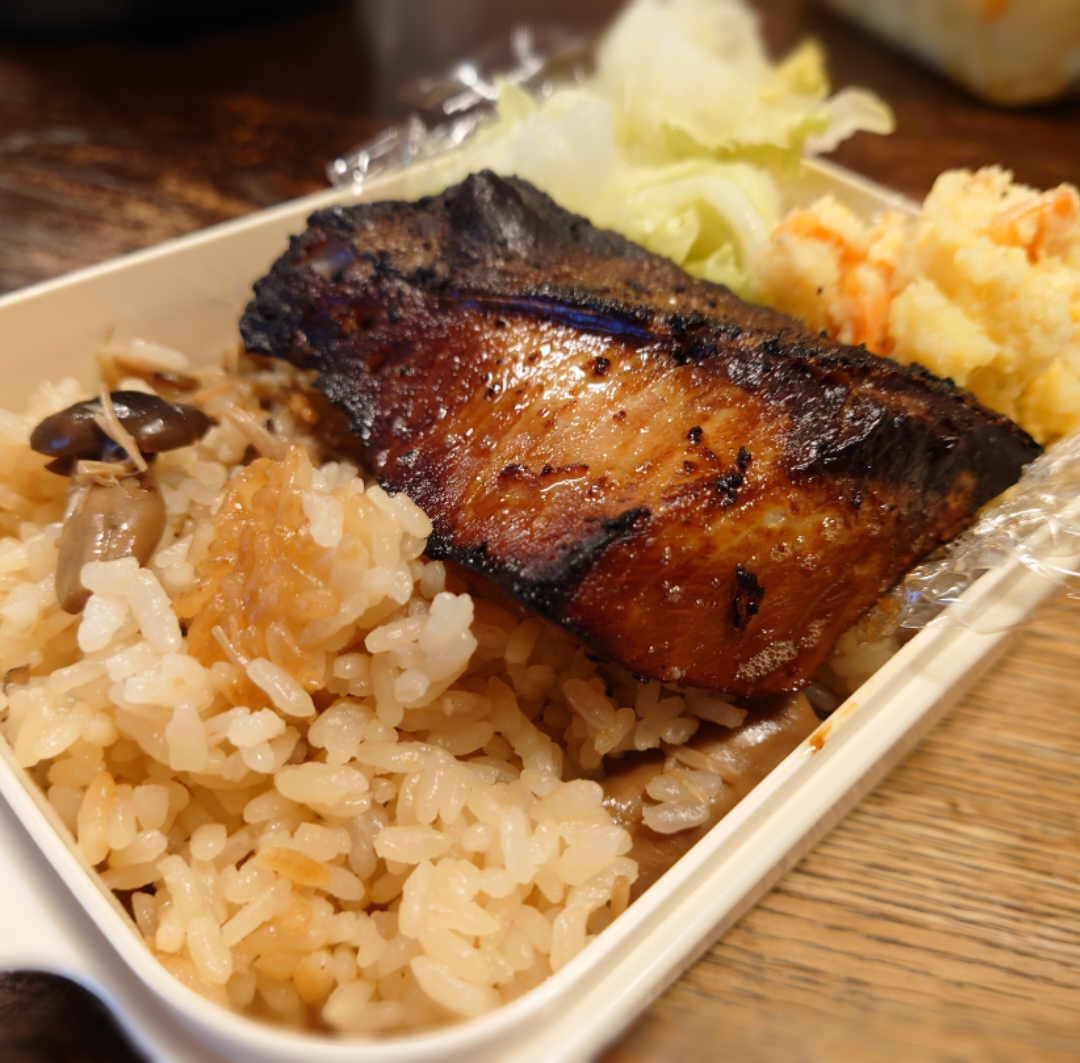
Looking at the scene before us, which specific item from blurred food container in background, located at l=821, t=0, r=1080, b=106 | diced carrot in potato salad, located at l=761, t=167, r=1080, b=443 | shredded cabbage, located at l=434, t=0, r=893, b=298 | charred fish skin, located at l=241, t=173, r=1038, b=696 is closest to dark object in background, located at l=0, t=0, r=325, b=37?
shredded cabbage, located at l=434, t=0, r=893, b=298

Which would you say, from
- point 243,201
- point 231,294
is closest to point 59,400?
point 231,294

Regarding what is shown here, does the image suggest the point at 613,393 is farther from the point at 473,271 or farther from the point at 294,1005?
the point at 294,1005

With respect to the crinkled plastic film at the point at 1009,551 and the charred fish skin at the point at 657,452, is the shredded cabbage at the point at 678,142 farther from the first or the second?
the crinkled plastic film at the point at 1009,551

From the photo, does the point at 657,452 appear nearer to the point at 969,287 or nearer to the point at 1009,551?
the point at 1009,551

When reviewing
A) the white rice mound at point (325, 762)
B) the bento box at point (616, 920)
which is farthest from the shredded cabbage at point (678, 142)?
the white rice mound at point (325, 762)

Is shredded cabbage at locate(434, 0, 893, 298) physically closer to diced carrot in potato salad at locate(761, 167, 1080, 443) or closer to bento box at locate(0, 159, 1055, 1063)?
diced carrot in potato salad at locate(761, 167, 1080, 443)

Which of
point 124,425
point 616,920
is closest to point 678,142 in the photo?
point 124,425
